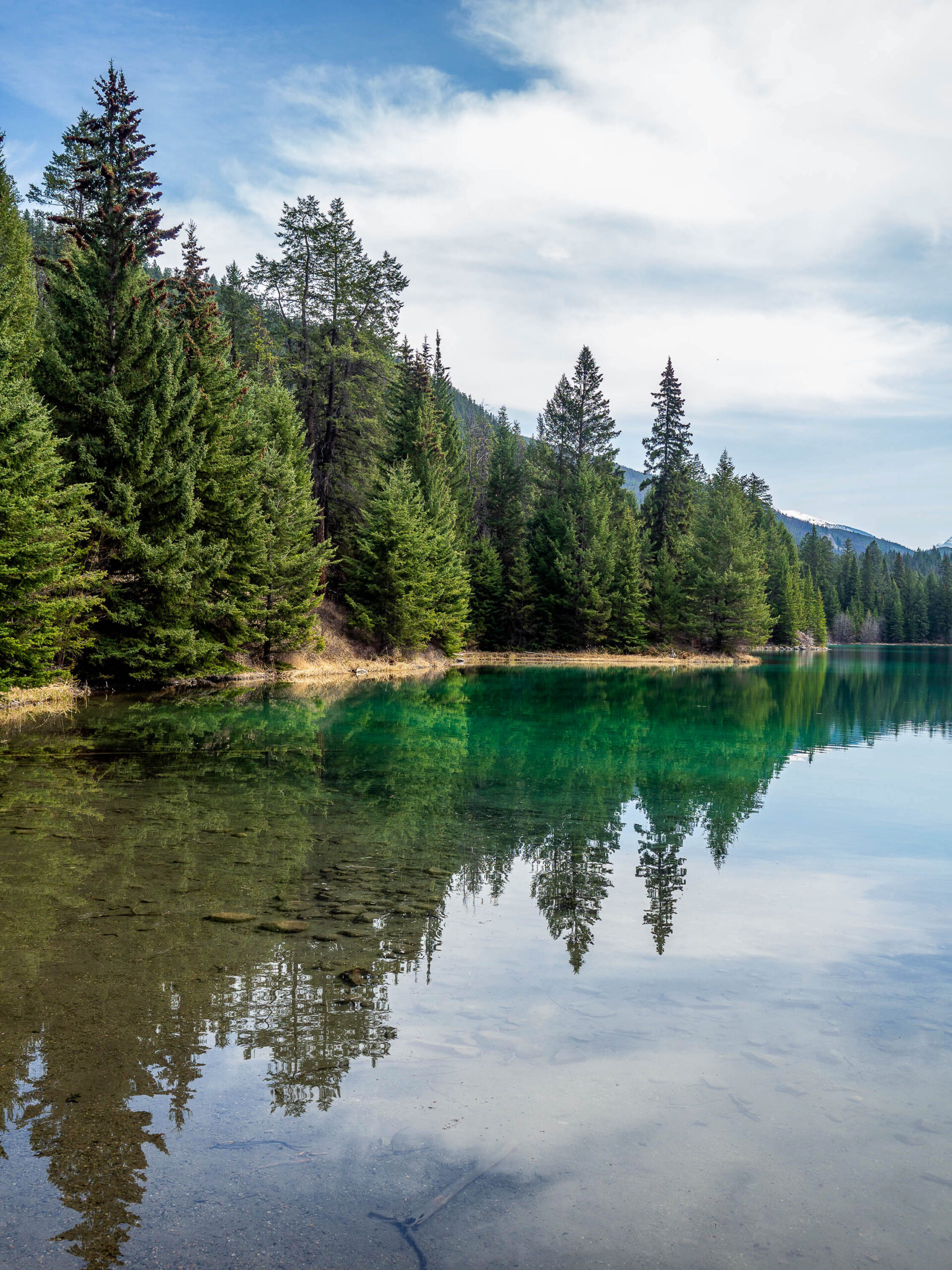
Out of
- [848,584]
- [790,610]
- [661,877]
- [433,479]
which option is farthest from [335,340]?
[848,584]

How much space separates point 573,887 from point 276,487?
1177 inches

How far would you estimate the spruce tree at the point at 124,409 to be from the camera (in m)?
25.1

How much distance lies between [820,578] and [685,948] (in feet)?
429

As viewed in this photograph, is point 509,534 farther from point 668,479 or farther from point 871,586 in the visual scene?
point 871,586

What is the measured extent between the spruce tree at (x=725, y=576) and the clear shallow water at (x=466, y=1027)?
52.2 m

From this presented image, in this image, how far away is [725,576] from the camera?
63.8 m

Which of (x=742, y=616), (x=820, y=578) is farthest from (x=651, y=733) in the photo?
(x=820, y=578)

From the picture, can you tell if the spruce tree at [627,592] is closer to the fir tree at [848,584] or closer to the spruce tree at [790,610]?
the spruce tree at [790,610]

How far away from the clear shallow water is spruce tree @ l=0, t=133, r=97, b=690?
7208 mm

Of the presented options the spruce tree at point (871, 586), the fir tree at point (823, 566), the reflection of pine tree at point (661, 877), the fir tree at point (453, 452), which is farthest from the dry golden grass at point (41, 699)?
the spruce tree at point (871, 586)

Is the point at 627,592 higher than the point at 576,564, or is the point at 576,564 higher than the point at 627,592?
the point at 576,564

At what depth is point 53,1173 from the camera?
3.94 metres

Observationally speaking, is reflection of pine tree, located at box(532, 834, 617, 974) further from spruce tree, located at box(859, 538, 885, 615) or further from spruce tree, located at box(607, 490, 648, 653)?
spruce tree, located at box(859, 538, 885, 615)

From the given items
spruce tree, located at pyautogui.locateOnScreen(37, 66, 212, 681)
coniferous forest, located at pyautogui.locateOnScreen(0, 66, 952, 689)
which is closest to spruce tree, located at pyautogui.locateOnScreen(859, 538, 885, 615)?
coniferous forest, located at pyautogui.locateOnScreen(0, 66, 952, 689)
